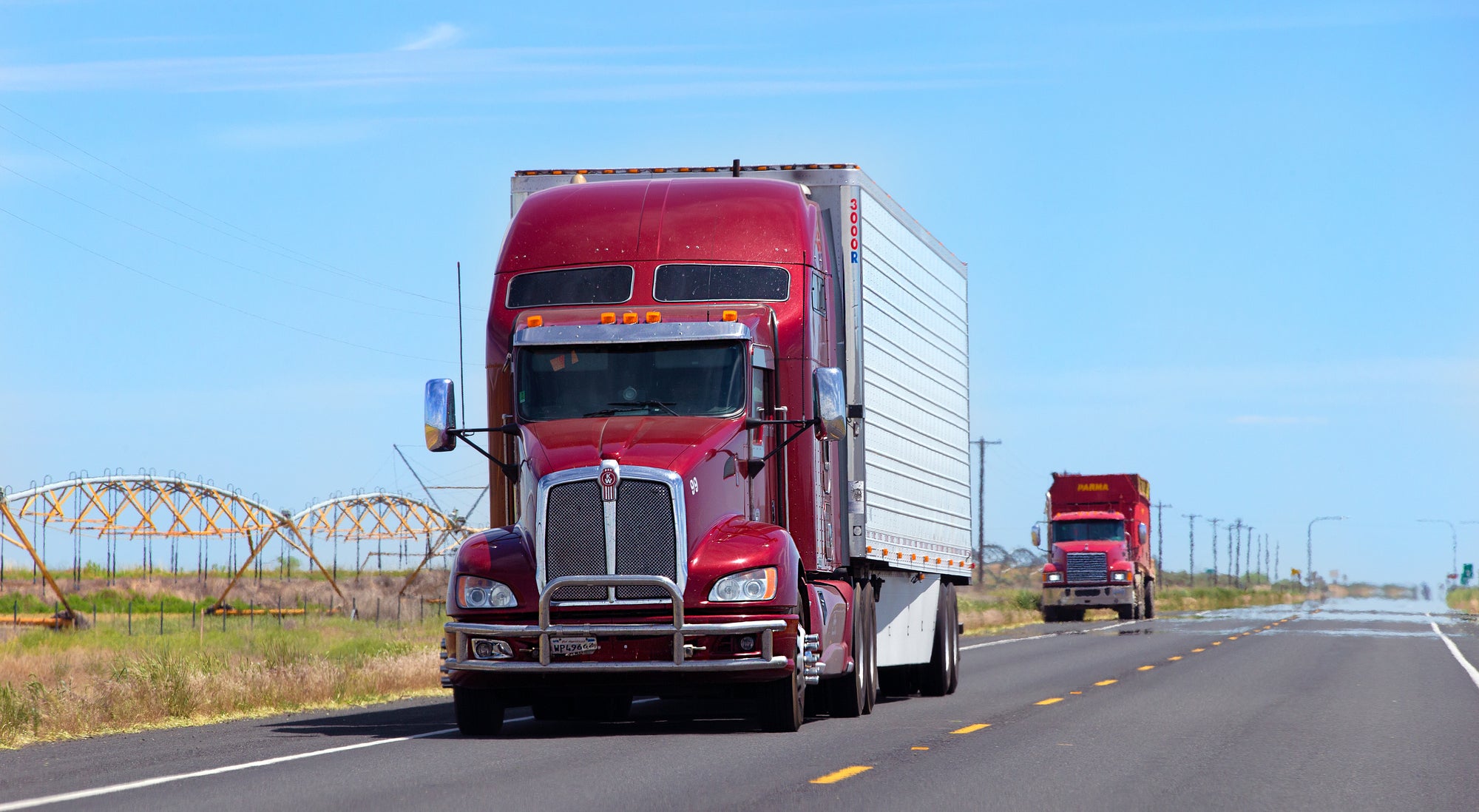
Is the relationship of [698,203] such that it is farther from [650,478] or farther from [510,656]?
[510,656]

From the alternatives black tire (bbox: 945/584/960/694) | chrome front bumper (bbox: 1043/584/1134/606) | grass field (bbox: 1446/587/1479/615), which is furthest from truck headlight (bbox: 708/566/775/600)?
grass field (bbox: 1446/587/1479/615)

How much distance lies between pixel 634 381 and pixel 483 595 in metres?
2.15

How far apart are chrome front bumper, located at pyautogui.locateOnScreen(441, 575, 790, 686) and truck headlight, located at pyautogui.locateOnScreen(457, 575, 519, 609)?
183 millimetres

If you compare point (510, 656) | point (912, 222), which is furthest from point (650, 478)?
point (912, 222)

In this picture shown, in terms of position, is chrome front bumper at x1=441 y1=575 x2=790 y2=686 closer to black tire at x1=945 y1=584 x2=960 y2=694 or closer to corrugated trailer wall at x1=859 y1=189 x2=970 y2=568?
corrugated trailer wall at x1=859 y1=189 x2=970 y2=568

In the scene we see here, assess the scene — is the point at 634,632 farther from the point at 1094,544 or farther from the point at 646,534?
the point at 1094,544

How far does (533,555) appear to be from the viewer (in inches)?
527

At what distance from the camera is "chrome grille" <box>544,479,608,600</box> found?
13219 mm

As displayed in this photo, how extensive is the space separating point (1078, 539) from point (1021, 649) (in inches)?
855

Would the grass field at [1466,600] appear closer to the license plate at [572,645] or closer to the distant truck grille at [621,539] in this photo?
the distant truck grille at [621,539]

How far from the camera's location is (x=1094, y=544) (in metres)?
53.6

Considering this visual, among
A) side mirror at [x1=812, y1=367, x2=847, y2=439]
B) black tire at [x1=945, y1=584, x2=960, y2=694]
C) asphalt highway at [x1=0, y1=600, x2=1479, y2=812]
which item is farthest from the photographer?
black tire at [x1=945, y1=584, x2=960, y2=694]

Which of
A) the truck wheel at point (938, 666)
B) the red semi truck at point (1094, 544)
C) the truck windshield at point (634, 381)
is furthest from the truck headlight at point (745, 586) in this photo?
the red semi truck at point (1094, 544)

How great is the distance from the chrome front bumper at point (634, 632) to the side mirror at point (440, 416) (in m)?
1.64
